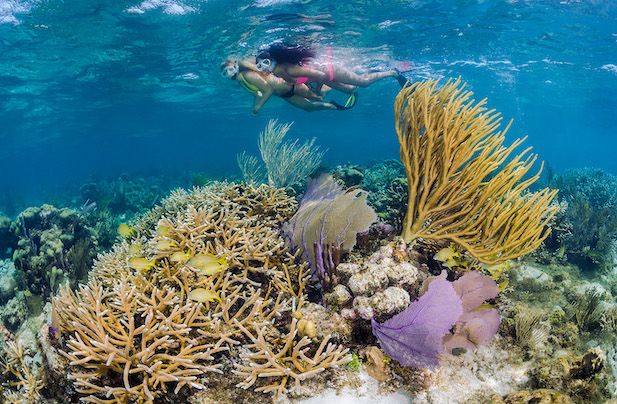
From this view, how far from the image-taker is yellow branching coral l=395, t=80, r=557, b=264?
3984mm

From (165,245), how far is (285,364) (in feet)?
6.17

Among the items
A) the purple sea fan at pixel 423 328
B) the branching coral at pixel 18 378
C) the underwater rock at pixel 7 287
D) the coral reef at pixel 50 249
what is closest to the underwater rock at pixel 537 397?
the purple sea fan at pixel 423 328

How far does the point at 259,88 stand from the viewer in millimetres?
9133

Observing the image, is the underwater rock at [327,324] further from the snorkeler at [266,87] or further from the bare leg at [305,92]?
the bare leg at [305,92]

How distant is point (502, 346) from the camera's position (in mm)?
3729

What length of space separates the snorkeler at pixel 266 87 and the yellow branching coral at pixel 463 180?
4.33 metres

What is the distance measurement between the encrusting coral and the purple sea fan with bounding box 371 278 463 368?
0.49 meters

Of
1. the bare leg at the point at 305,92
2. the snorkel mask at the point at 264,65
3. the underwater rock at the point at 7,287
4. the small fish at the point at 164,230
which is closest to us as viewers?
the small fish at the point at 164,230

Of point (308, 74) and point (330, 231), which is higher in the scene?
point (308, 74)

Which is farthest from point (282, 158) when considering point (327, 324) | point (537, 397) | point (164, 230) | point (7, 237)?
point (7, 237)

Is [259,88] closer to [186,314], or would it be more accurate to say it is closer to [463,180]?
[463,180]

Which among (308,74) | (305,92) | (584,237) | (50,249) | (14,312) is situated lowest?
(584,237)

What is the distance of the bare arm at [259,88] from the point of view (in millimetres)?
8852

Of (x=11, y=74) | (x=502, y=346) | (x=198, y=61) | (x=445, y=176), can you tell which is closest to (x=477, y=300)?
(x=502, y=346)
